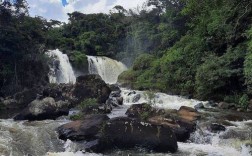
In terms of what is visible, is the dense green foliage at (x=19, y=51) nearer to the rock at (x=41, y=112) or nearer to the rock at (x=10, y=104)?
the rock at (x=10, y=104)

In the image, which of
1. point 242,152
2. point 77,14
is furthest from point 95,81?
point 77,14

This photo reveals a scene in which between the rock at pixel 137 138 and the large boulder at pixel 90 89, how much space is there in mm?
10366

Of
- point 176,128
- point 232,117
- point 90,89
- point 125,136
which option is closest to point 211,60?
point 232,117

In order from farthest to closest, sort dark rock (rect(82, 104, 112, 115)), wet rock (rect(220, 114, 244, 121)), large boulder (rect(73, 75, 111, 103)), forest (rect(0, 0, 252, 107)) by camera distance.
→ large boulder (rect(73, 75, 111, 103)), forest (rect(0, 0, 252, 107)), dark rock (rect(82, 104, 112, 115)), wet rock (rect(220, 114, 244, 121))

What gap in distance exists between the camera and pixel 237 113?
719 inches

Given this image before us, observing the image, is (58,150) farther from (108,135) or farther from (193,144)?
(193,144)

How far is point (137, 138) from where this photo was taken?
38.0 ft

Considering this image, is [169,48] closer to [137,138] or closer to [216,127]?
[216,127]

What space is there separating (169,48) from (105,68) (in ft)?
29.6

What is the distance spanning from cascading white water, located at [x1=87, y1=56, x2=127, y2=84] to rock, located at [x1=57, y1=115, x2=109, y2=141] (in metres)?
27.8

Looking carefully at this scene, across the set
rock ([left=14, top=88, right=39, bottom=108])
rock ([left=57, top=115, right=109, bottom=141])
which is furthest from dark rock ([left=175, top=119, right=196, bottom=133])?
rock ([left=14, top=88, right=39, bottom=108])

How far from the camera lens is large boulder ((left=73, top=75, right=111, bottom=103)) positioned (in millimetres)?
22141

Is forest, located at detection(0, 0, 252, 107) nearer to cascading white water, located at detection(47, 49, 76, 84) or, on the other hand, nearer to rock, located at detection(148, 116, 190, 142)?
cascading white water, located at detection(47, 49, 76, 84)

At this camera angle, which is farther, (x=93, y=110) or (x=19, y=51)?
(x=19, y=51)
